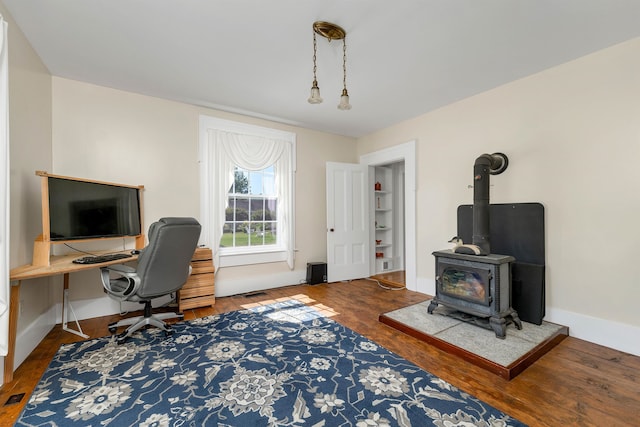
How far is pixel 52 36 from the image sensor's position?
2238mm

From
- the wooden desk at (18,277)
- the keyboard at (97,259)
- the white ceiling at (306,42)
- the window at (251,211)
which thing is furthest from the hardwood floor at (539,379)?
the white ceiling at (306,42)

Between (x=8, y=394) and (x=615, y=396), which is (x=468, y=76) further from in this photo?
(x=8, y=394)

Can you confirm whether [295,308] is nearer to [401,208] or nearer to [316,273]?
[316,273]

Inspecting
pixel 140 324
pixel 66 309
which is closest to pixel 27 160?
pixel 66 309

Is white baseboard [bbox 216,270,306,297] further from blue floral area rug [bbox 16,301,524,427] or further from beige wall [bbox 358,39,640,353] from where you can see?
beige wall [bbox 358,39,640,353]

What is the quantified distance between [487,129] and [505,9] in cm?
151

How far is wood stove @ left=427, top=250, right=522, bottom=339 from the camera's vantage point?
240 centimetres

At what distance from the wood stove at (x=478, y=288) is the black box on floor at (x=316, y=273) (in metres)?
2.01

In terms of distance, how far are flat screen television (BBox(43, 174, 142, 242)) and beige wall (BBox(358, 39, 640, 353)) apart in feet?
13.5

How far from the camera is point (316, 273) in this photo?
14.5ft

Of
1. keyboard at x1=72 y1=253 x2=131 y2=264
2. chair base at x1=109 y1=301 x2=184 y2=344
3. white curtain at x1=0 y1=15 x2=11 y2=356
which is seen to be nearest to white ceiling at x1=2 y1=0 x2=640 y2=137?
white curtain at x1=0 y1=15 x2=11 y2=356

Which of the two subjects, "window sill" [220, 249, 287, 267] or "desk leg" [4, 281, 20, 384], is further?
"window sill" [220, 249, 287, 267]

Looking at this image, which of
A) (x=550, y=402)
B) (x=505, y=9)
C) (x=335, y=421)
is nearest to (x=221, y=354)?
(x=335, y=421)

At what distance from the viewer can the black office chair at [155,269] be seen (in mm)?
2350
